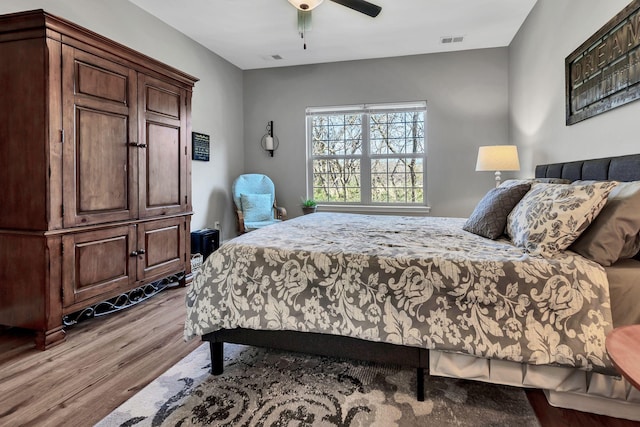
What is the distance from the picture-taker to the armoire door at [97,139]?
2.18 m

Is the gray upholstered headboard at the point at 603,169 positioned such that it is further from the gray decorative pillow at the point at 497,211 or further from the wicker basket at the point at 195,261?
the wicker basket at the point at 195,261

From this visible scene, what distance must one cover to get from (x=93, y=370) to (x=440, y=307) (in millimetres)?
1820

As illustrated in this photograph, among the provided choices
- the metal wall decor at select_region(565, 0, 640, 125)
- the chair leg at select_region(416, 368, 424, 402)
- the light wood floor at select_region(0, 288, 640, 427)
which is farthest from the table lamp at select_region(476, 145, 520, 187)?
the chair leg at select_region(416, 368, 424, 402)

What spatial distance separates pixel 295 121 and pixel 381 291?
3.97m

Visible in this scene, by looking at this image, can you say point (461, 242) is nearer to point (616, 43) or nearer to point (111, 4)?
point (616, 43)

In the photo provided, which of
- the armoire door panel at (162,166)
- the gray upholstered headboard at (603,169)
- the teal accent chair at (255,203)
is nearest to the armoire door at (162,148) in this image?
the armoire door panel at (162,166)

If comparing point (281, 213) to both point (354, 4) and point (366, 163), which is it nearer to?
point (366, 163)

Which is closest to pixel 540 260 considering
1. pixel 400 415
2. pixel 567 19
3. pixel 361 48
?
pixel 400 415

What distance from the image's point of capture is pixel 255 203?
453 cm

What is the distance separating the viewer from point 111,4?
304 centimetres

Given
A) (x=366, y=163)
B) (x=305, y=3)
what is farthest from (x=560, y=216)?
(x=366, y=163)

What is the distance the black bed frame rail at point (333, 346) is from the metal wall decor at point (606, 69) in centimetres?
178

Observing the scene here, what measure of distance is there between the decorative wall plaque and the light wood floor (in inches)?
82.4

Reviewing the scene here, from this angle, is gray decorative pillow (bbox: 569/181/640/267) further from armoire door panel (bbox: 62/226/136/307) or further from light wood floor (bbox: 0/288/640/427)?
armoire door panel (bbox: 62/226/136/307)
